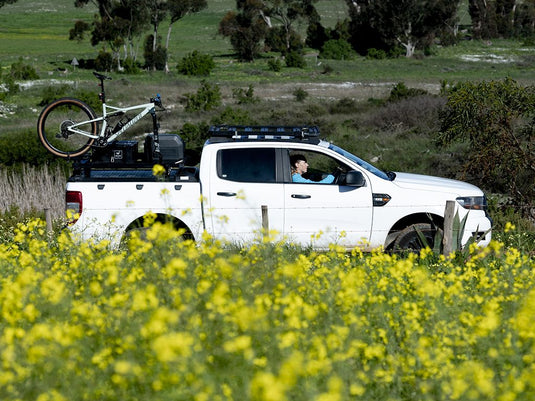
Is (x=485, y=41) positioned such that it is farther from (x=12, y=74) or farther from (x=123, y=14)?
(x=12, y=74)

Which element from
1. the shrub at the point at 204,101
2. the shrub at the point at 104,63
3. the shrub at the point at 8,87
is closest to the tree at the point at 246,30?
the shrub at the point at 104,63

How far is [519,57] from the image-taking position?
70812 millimetres

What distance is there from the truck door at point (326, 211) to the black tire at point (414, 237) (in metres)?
0.39

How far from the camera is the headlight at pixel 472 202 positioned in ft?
28.2

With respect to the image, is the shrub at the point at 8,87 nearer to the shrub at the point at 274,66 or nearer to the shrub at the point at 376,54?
the shrub at the point at 274,66

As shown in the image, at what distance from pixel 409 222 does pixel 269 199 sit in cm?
171

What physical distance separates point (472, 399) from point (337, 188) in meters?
5.03

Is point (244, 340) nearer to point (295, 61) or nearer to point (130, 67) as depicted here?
point (130, 67)

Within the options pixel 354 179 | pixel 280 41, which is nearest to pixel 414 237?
pixel 354 179

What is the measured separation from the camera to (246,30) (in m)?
67.8

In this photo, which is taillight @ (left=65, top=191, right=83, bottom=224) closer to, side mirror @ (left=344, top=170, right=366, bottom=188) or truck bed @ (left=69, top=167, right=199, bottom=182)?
truck bed @ (left=69, top=167, right=199, bottom=182)

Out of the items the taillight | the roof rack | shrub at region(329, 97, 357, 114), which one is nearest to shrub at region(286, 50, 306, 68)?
shrub at region(329, 97, 357, 114)

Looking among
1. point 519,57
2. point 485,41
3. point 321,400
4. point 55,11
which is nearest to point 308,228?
point 321,400

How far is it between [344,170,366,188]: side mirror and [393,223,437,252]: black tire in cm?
76
